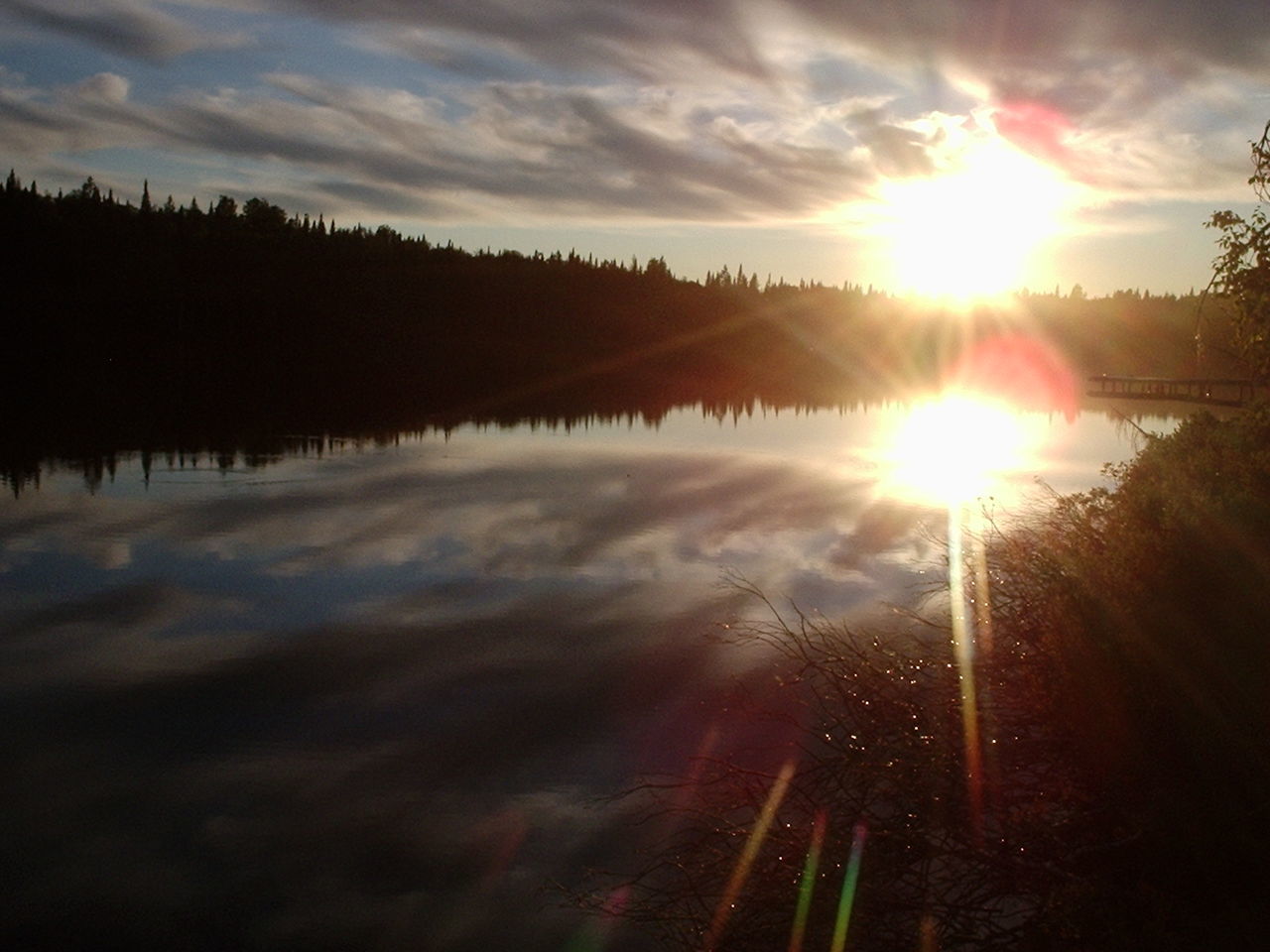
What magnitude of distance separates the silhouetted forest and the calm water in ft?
35.4

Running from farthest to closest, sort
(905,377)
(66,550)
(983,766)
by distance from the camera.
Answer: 1. (905,377)
2. (66,550)
3. (983,766)

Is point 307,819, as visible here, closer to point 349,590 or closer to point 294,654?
point 294,654

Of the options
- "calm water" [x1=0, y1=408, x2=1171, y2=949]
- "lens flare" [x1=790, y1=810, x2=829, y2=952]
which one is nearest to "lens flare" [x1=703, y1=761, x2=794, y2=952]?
"lens flare" [x1=790, y1=810, x2=829, y2=952]

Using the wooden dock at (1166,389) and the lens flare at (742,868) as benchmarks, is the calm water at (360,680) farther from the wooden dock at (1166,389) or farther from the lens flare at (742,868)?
the wooden dock at (1166,389)

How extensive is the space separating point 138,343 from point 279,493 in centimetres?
8937

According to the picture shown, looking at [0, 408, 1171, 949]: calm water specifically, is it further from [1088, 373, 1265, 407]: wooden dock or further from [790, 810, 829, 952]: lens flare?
[1088, 373, 1265, 407]: wooden dock

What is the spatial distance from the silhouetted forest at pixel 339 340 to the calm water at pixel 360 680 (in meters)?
10.8

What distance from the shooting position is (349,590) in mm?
22562

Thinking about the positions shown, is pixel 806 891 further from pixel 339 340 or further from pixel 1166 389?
pixel 339 340

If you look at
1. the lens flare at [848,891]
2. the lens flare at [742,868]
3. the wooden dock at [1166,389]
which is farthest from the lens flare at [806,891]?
the wooden dock at [1166,389]

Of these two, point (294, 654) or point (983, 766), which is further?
point (294, 654)

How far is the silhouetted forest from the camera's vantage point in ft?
220

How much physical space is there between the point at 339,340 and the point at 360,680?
396 feet

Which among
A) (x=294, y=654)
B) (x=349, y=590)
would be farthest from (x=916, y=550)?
(x=294, y=654)
